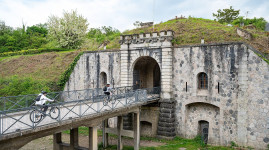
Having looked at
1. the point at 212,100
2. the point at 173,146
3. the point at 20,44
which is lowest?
the point at 173,146

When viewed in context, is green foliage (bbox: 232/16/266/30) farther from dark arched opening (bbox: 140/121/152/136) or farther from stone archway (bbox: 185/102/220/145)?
dark arched opening (bbox: 140/121/152/136)

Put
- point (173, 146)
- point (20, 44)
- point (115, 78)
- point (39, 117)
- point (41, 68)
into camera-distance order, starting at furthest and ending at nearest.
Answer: point (20, 44) < point (41, 68) < point (115, 78) < point (173, 146) < point (39, 117)

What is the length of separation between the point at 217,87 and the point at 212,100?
110 centimetres

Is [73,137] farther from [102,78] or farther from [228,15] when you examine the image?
[228,15]

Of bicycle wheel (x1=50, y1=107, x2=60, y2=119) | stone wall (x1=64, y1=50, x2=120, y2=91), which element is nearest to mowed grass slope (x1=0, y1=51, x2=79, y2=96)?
stone wall (x1=64, y1=50, x2=120, y2=91)

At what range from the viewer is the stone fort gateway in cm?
1612

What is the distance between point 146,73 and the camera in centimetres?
2395

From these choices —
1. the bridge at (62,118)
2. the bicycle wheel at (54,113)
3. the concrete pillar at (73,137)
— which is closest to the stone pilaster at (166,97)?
the bridge at (62,118)

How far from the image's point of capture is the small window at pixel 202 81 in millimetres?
18625

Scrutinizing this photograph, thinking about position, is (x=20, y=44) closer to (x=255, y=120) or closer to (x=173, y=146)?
(x=173, y=146)

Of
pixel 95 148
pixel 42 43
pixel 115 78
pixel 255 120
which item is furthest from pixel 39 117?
pixel 42 43

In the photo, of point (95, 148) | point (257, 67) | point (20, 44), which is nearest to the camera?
point (95, 148)

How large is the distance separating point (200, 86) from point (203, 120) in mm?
2818

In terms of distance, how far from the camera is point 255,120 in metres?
16.0
